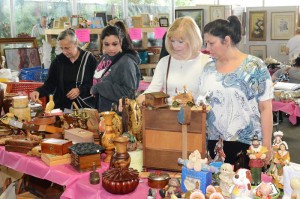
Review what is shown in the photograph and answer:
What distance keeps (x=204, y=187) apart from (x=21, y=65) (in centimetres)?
435

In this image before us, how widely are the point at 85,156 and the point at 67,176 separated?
120 mm

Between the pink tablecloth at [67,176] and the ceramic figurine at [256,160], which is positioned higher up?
the ceramic figurine at [256,160]

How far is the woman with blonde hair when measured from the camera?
2172mm

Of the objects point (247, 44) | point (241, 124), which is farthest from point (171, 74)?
point (247, 44)

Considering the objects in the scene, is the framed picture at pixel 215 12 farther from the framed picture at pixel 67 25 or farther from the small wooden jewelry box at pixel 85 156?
the small wooden jewelry box at pixel 85 156

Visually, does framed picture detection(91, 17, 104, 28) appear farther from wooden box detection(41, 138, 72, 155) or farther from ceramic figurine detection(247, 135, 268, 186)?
ceramic figurine detection(247, 135, 268, 186)

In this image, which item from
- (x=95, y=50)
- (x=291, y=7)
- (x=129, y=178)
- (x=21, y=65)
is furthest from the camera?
(x=291, y=7)

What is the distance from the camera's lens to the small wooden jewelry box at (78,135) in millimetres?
2197

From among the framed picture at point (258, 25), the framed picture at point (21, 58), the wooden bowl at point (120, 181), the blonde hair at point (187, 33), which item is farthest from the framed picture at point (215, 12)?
the wooden bowl at point (120, 181)

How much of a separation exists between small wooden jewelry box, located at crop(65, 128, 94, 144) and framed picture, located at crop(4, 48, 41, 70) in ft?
10.9

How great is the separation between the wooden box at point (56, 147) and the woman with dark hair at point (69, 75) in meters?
1.07

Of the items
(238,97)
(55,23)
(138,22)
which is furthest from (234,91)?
(138,22)

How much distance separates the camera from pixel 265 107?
2031mm

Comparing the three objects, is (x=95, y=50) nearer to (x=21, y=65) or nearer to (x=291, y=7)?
(x=21, y=65)
